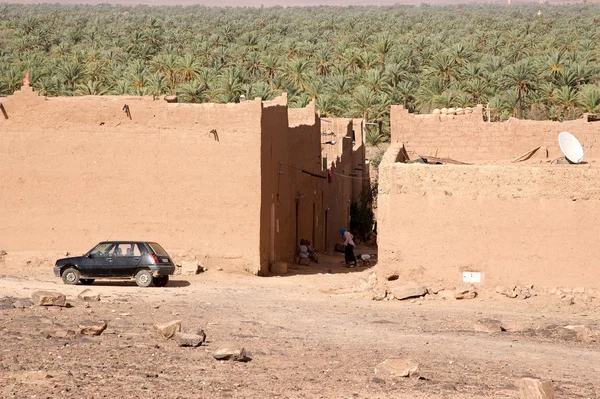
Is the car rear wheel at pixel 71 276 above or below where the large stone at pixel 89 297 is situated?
below

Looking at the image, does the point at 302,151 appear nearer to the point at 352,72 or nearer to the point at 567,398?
the point at 567,398

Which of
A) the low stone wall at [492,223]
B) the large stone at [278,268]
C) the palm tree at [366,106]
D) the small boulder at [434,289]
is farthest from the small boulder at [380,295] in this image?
the palm tree at [366,106]

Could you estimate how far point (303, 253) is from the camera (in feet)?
89.0

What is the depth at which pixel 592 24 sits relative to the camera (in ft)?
335

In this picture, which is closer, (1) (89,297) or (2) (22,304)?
(2) (22,304)

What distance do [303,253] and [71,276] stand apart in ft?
27.6

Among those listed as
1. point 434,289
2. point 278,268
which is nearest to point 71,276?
point 278,268

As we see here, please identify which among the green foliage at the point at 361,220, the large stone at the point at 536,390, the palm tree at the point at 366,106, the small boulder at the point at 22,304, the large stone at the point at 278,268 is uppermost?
the palm tree at the point at 366,106

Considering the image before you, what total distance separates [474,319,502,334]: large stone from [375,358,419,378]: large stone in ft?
11.3

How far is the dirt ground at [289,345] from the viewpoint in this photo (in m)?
11.5

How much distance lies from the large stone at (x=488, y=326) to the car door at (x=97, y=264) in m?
7.56

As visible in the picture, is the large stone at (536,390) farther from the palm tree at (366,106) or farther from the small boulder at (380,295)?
the palm tree at (366,106)

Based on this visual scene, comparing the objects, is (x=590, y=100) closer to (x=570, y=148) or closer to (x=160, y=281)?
(x=570, y=148)

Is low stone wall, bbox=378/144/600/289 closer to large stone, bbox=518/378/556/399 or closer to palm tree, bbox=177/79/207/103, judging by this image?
Result: large stone, bbox=518/378/556/399
